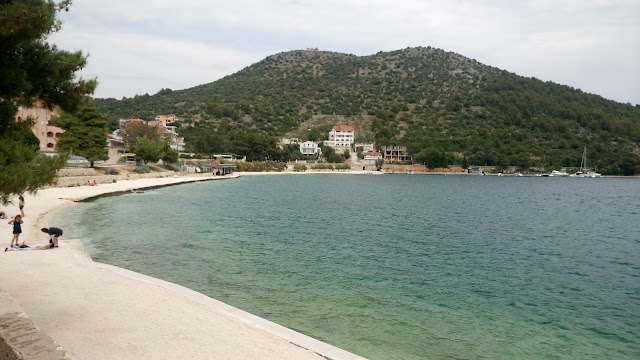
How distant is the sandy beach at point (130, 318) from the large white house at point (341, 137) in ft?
455

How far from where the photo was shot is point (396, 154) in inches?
5719

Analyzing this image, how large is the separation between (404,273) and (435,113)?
501 ft

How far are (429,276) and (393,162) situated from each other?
125358 mm

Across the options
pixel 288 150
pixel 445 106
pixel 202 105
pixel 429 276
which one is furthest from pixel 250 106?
pixel 429 276

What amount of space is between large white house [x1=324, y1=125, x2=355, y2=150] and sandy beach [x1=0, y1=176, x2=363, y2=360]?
139 m

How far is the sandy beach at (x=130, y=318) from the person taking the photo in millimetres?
7922

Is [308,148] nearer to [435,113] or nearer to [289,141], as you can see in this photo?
[289,141]

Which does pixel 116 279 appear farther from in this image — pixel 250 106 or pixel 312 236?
pixel 250 106

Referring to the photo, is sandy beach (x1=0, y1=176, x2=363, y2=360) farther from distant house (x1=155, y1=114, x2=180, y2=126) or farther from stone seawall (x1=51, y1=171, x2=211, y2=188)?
distant house (x1=155, y1=114, x2=180, y2=126)

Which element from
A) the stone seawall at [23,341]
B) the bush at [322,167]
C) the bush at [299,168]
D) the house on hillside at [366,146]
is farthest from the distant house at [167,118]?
the stone seawall at [23,341]

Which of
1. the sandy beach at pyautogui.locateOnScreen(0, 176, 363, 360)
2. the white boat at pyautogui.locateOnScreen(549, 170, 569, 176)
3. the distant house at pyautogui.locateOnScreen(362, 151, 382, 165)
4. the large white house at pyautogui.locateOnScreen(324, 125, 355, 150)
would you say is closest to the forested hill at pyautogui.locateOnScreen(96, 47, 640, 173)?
the white boat at pyautogui.locateOnScreen(549, 170, 569, 176)

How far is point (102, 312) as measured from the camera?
9.73 m

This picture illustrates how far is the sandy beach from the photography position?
7.92 meters

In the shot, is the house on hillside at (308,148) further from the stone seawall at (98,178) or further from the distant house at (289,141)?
the stone seawall at (98,178)
